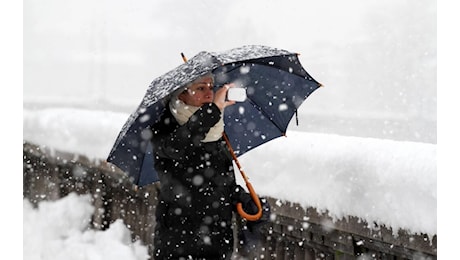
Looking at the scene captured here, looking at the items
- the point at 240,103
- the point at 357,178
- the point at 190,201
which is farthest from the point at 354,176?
the point at 190,201

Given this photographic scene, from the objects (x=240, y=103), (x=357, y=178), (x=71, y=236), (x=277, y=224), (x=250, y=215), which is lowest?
(x=71, y=236)

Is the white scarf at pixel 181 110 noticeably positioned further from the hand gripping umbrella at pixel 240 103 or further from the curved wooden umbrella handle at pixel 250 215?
the curved wooden umbrella handle at pixel 250 215

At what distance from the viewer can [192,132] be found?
2396mm

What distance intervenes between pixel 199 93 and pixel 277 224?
1.38 m

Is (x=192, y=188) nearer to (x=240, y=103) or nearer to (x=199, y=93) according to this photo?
(x=199, y=93)

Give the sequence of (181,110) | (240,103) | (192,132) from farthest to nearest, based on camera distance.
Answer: (240,103), (181,110), (192,132)

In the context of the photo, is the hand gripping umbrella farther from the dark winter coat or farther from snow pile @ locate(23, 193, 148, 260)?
snow pile @ locate(23, 193, 148, 260)

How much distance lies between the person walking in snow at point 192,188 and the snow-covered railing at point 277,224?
710 millimetres

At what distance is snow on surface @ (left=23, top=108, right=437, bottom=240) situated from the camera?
2.45 metres

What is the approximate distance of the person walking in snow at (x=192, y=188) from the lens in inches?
99.6

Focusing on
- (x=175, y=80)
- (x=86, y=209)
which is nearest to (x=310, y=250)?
(x=175, y=80)

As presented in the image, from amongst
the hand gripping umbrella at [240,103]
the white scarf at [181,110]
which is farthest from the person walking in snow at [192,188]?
the hand gripping umbrella at [240,103]

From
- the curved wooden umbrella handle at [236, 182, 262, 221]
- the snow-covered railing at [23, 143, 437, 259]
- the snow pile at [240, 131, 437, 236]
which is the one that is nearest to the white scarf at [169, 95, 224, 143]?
the curved wooden umbrella handle at [236, 182, 262, 221]

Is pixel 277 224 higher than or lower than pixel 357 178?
lower
